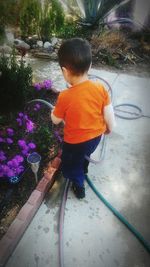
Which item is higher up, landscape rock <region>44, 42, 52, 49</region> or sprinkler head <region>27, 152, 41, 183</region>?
landscape rock <region>44, 42, 52, 49</region>

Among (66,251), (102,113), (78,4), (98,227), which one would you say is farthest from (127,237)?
(78,4)

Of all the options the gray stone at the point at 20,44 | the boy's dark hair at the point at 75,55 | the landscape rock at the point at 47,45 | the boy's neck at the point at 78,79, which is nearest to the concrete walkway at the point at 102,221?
the boy's neck at the point at 78,79

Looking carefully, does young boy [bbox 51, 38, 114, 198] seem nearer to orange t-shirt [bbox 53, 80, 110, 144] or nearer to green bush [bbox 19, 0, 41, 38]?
orange t-shirt [bbox 53, 80, 110, 144]

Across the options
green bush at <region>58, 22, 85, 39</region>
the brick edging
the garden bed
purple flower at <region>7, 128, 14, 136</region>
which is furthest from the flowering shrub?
green bush at <region>58, 22, 85, 39</region>

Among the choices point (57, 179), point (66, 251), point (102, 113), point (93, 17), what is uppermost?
point (93, 17)

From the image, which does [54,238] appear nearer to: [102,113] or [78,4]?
[102,113]

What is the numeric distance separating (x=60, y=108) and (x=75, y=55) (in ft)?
1.25

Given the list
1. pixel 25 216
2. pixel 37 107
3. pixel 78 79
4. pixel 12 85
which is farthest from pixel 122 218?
pixel 12 85

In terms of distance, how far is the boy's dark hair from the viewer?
1.61 metres

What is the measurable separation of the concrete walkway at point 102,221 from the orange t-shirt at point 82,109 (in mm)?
661

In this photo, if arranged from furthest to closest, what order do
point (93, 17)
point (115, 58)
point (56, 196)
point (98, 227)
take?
point (93, 17) → point (115, 58) → point (56, 196) → point (98, 227)

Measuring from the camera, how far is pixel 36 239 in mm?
1952

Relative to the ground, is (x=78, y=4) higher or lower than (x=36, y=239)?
higher

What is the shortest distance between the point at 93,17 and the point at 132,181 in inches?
167
